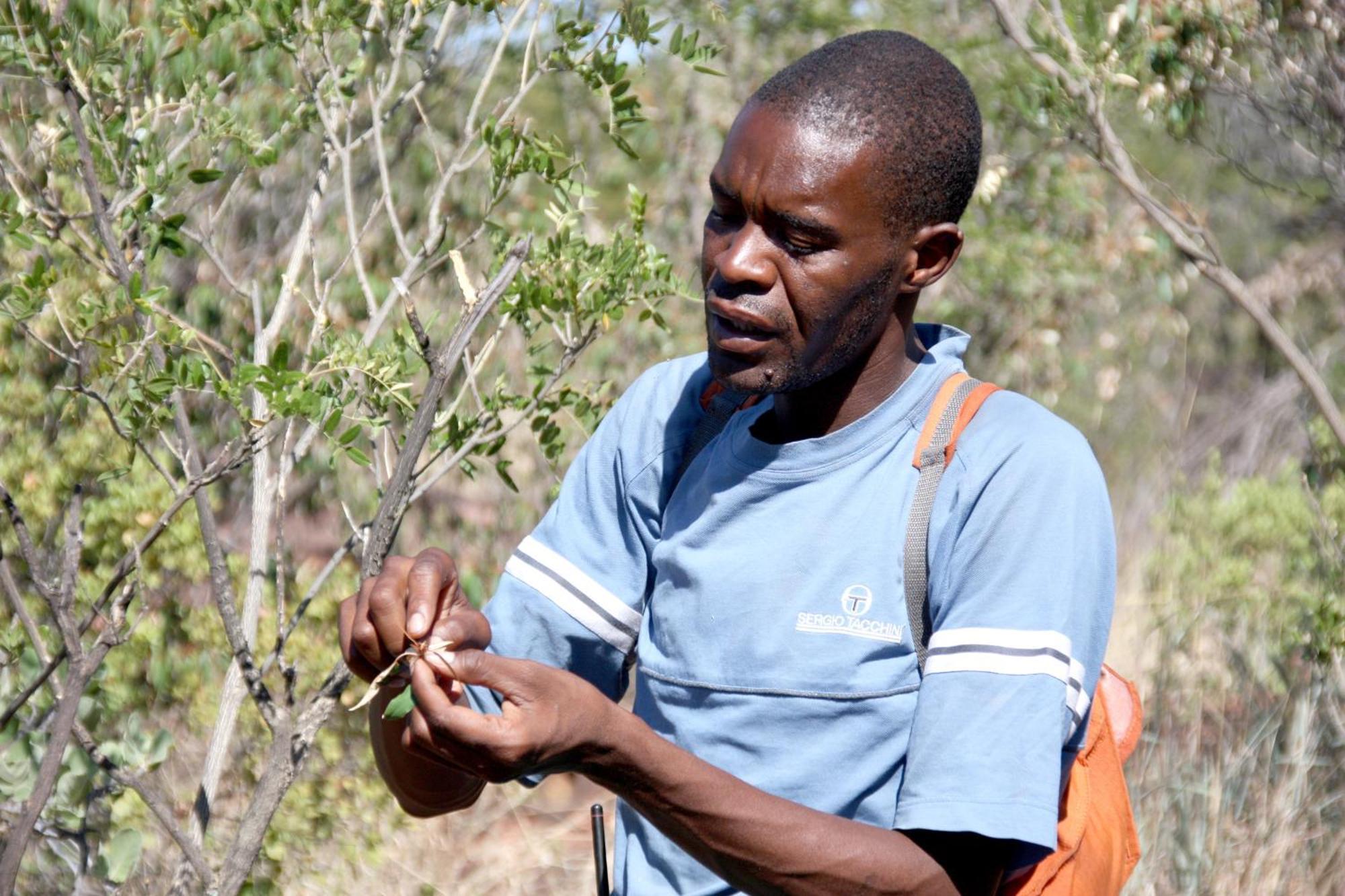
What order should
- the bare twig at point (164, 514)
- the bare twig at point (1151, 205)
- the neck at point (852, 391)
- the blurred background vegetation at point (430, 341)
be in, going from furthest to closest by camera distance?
the bare twig at point (1151, 205)
the blurred background vegetation at point (430, 341)
the bare twig at point (164, 514)
the neck at point (852, 391)

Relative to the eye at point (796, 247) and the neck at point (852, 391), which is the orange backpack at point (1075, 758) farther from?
the eye at point (796, 247)

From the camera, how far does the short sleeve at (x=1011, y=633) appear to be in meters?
1.54

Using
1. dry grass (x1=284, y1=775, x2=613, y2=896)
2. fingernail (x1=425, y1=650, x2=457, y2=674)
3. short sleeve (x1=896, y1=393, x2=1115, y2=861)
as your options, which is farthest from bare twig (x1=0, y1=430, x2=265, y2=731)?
dry grass (x1=284, y1=775, x2=613, y2=896)

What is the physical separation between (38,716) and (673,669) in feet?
A: 4.86

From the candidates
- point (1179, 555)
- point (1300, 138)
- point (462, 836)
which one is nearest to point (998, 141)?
point (1300, 138)

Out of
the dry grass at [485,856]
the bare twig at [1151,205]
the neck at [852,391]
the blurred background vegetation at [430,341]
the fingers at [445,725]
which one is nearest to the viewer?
the fingers at [445,725]

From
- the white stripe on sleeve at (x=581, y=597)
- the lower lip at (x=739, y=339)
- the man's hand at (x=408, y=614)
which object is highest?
the lower lip at (x=739, y=339)

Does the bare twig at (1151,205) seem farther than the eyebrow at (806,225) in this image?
Yes

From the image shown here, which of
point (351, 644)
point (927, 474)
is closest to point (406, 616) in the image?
point (351, 644)

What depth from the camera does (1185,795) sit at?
12.6ft

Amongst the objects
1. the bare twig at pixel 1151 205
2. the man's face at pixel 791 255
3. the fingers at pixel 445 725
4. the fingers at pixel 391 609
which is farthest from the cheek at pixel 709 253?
the bare twig at pixel 1151 205

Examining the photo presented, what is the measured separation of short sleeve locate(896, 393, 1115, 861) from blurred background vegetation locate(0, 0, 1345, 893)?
2.13ft

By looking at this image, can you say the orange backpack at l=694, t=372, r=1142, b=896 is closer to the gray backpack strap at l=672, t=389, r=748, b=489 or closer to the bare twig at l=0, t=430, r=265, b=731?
the gray backpack strap at l=672, t=389, r=748, b=489

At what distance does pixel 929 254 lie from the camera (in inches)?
72.8
